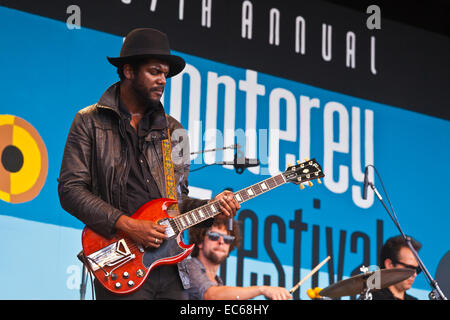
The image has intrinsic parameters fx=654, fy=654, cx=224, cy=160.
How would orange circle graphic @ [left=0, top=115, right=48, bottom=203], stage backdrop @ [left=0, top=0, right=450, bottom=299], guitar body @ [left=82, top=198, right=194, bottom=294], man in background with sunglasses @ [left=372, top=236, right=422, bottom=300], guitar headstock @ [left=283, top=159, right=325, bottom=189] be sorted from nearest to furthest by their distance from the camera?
guitar body @ [left=82, top=198, right=194, bottom=294]
guitar headstock @ [left=283, top=159, right=325, bottom=189]
orange circle graphic @ [left=0, top=115, right=48, bottom=203]
stage backdrop @ [left=0, top=0, right=450, bottom=299]
man in background with sunglasses @ [left=372, top=236, right=422, bottom=300]

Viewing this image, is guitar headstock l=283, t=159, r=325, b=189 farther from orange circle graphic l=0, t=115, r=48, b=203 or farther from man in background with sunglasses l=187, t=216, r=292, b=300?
orange circle graphic l=0, t=115, r=48, b=203

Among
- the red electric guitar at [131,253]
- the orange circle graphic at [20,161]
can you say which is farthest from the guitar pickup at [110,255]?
the orange circle graphic at [20,161]

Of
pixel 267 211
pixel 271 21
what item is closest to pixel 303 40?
pixel 271 21

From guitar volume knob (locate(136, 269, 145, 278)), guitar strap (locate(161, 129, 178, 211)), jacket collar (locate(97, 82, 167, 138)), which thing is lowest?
guitar volume knob (locate(136, 269, 145, 278))

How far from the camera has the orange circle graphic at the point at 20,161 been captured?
14.0ft

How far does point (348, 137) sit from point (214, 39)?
1.52 metres

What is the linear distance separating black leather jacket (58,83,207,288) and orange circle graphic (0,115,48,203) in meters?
1.51

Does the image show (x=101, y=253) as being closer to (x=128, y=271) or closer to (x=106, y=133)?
(x=128, y=271)

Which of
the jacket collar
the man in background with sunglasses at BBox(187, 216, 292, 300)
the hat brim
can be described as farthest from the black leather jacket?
the man in background with sunglasses at BBox(187, 216, 292, 300)

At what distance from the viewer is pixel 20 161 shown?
14.1 feet

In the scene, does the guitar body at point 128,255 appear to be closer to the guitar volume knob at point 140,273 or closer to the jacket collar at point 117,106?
the guitar volume knob at point 140,273

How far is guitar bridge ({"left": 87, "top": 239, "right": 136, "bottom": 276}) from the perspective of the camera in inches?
110

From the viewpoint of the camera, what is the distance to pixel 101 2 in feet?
15.9

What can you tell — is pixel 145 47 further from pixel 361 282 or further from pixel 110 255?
pixel 361 282
